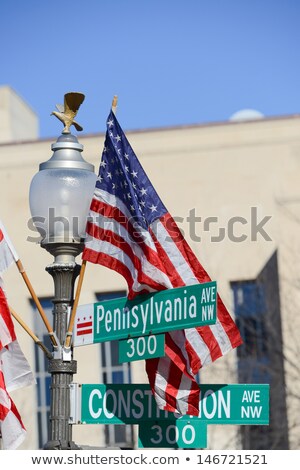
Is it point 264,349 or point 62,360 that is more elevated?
point 264,349

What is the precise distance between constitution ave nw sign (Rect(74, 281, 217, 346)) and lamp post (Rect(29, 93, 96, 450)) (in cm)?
16

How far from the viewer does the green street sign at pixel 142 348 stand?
747cm

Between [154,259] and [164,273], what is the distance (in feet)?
0.38

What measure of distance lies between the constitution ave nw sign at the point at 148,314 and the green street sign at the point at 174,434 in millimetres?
677

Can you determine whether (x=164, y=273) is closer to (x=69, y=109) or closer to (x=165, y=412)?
(x=165, y=412)

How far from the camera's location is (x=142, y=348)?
758cm

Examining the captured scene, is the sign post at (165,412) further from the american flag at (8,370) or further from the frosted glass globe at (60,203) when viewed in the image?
the frosted glass globe at (60,203)

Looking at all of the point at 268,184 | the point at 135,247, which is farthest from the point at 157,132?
the point at 135,247

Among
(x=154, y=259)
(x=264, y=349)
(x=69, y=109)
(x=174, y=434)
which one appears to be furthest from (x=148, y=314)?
(x=264, y=349)

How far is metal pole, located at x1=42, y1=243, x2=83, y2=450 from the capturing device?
756cm

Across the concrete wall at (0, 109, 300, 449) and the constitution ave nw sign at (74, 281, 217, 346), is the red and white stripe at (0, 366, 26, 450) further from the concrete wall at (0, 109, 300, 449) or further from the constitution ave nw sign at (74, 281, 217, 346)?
the concrete wall at (0, 109, 300, 449)

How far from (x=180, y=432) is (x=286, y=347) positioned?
23143 mm

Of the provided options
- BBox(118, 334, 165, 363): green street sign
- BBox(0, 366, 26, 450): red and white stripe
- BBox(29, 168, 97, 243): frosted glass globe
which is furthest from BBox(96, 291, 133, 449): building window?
BBox(118, 334, 165, 363): green street sign

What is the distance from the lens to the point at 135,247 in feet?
25.9
